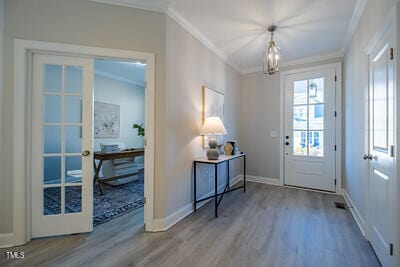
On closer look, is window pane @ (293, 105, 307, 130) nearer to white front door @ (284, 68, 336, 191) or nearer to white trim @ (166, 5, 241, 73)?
white front door @ (284, 68, 336, 191)

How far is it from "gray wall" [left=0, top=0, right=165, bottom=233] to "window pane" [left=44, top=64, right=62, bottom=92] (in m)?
Answer: 0.27

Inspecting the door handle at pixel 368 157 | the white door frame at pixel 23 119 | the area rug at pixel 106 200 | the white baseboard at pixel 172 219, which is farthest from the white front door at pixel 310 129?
the white door frame at pixel 23 119

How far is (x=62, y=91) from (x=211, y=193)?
2.60m

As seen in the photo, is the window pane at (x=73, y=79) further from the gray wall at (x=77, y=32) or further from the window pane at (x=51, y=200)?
the window pane at (x=51, y=200)

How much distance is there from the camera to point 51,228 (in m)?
2.05

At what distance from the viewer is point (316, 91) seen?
12.0 ft

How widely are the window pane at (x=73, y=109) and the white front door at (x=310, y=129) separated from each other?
369 centimetres

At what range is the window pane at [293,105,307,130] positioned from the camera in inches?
147

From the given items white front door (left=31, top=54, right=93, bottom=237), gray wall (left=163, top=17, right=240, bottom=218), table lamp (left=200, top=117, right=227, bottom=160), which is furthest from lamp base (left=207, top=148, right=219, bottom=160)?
white front door (left=31, top=54, right=93, bottom=237)

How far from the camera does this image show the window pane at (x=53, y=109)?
2.05m

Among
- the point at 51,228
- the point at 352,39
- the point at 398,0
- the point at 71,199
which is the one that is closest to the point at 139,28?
the point at 71,199

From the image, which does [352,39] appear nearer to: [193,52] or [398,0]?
[398,0]

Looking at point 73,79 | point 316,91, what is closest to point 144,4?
point 73,79

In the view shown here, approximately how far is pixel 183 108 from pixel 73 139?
1379 millimetres
